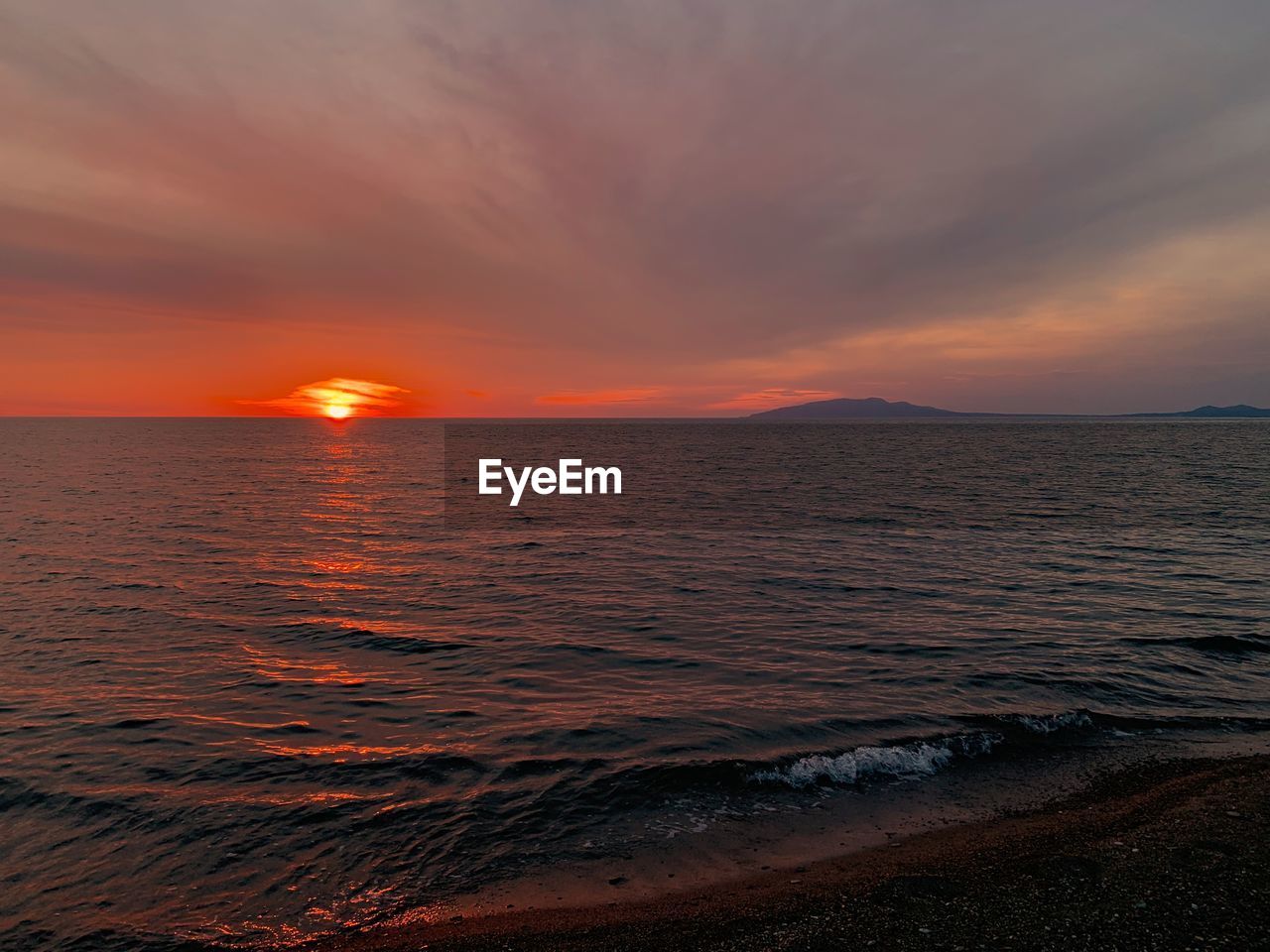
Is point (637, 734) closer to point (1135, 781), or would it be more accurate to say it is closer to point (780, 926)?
point (780, 926)

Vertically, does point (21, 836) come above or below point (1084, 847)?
below

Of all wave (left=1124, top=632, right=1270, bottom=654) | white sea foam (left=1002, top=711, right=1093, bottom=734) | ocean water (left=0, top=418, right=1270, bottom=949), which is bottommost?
ocean water (left=0, top=418, right=1270, bottom=949)

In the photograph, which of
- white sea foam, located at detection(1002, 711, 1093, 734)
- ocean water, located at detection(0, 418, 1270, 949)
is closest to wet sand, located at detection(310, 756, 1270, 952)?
ocean water, located at detection(0, 418, 1270, 949)

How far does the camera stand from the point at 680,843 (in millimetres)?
10820

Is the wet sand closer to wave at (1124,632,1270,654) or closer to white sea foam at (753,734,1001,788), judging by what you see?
white sea foam at (753,734,1001,788)

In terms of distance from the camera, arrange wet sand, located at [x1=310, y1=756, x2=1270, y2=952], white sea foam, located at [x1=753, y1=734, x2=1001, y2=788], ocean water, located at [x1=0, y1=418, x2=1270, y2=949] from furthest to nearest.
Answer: white sea foam, located at [x1=753, y1=734, x2=1001, y2=788] < ocean water, located at [x1=0, y1=418, x2=1270, y2=949] < wet sand, located at [x1=310, y1=756, x2=1270, y2=952]

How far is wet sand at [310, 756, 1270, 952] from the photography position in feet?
25.3

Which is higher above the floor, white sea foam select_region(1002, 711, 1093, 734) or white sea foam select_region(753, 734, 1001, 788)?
white sea foam select_region(1002, 711, 1093, 734)

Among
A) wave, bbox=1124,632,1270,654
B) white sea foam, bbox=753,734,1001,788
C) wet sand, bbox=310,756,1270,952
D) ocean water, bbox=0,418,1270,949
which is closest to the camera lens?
wet sand, bbox=310,756,1270,952

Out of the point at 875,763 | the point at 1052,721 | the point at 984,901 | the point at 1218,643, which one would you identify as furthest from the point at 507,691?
the point at 1218,643

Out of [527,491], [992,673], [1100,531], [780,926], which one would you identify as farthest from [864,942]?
[527,491]

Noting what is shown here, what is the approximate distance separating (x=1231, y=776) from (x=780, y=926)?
9781 millimetres

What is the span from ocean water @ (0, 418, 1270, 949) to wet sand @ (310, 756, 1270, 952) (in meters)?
1.56

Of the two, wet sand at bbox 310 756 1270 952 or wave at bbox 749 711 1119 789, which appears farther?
wave at bbox 749 711 1119 789
